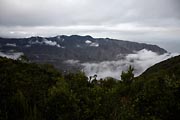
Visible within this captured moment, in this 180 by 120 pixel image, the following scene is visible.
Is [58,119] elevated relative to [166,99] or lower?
lower

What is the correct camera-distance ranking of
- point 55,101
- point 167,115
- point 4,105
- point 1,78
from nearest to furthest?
point 167,115 < point 55,101 < point 4,105 < point 1,78

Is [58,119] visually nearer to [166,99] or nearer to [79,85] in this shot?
[79,85]

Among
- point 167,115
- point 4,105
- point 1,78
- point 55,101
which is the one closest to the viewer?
point 167,115

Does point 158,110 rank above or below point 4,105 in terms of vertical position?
above

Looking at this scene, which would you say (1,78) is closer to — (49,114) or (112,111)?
(49,114)

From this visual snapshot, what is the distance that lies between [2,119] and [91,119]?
630cm

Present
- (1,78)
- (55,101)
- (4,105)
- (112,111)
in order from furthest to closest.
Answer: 1. (1,78)
2. (4,105)
3. (55,101)
4. (112,111)

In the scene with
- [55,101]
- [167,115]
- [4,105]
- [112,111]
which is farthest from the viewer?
[4,105]

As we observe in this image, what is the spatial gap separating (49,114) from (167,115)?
28.7 ft

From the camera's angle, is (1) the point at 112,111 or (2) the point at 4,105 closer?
(1) the point at 112,111

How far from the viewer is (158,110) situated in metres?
18.0

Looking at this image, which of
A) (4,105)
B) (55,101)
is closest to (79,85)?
(55,101)

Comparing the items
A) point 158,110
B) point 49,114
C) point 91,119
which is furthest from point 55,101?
point 158,110

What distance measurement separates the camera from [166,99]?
1834 centimetres
